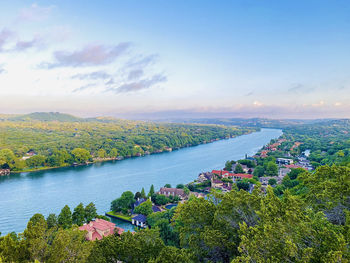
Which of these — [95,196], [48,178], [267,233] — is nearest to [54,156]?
[48,178]

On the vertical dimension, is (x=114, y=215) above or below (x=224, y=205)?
below

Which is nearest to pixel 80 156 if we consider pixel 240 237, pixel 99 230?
pixel 99 230

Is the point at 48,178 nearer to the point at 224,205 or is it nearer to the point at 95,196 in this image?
the point at 95,196

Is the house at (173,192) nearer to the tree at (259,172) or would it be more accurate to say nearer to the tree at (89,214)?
the tree at (89,214)

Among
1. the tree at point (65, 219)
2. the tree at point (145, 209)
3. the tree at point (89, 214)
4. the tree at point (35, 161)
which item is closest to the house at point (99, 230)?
the tree at point (65, 219)

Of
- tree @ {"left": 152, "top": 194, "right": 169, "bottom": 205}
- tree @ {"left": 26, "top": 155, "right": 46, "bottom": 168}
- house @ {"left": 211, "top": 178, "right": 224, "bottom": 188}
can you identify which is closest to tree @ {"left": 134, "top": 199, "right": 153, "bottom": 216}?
tree @ {"left": 152, "top": 194, "right": 169, "bottom": 205}

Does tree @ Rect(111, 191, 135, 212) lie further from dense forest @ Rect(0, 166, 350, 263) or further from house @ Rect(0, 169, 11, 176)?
house @ Rect(0, 169, 11, 176)

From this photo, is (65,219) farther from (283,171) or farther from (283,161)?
(283,161)

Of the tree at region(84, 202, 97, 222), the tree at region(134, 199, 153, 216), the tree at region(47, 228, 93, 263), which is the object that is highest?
the tree at region(47, 228, 93, 263)
